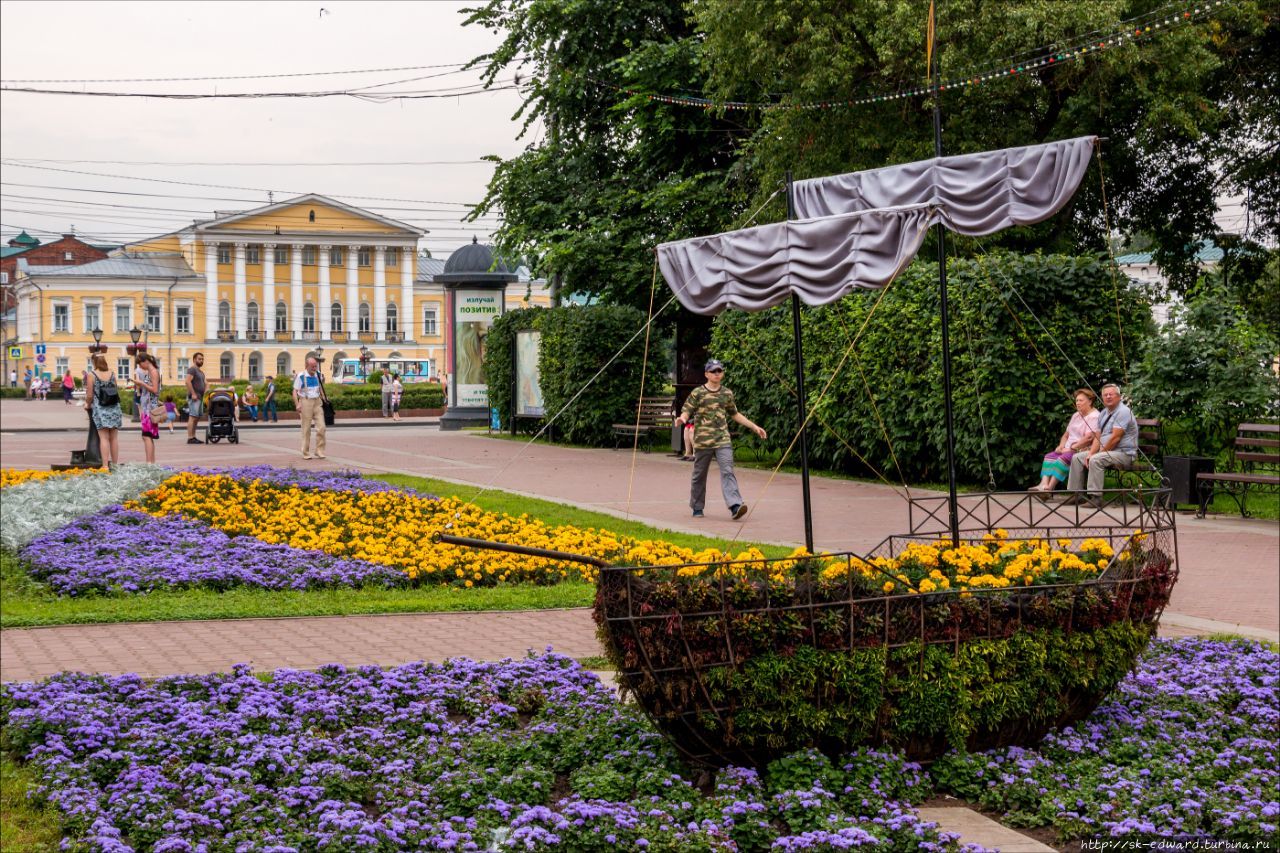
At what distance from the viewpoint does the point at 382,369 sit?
211 ft

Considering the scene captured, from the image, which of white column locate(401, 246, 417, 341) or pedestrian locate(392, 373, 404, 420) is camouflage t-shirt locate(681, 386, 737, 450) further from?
white column locate(401, 246, 417, 341)

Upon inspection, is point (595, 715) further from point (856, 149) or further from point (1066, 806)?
point (856, 149)

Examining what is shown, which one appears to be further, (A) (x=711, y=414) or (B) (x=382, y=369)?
(B) (x=382, y=369)

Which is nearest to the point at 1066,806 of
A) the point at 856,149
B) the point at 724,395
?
the point at 724,395

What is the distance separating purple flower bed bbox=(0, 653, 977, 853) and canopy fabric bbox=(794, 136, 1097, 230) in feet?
11.1

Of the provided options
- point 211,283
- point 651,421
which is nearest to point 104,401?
point 651,421

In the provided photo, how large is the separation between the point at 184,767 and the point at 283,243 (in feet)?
305

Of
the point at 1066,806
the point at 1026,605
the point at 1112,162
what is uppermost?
the point at 1112,162

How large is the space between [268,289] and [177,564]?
285 ft

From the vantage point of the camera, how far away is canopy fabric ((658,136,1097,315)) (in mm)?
7035

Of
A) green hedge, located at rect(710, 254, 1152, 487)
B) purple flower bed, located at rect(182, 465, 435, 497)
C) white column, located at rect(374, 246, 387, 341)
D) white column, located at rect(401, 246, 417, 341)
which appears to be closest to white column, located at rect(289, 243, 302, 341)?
white column, located at rect(374, 246, 387, 341)

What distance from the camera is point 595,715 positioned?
20.8 ft

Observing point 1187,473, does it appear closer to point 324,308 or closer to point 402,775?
point 402,775

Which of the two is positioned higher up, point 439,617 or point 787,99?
point 787,99
